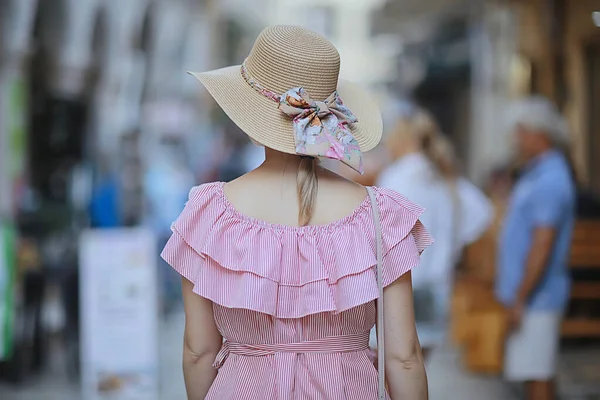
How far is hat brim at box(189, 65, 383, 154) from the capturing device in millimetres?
2504

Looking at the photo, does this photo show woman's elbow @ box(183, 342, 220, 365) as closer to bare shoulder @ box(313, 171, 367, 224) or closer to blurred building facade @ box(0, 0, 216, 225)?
bare shoulder @ box(313, 171, 367, 224)

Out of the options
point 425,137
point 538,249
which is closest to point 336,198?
point 538,249

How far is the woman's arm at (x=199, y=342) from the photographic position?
2.56 metres

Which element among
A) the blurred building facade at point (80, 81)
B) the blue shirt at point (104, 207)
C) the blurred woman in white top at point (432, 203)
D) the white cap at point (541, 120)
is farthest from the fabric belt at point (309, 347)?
the blurred building facade at point (80, 81)

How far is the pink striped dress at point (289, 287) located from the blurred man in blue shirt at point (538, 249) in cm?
299

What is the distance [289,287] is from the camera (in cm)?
246

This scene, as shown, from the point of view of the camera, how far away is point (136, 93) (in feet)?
63.7

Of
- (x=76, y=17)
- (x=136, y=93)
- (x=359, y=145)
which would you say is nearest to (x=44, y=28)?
(x=76, y=17)

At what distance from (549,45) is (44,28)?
609cm

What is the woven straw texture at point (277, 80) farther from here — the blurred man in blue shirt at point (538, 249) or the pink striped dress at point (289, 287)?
the blurred man in blue shirt at point (538, 249)

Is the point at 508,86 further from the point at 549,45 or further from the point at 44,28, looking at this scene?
the point at 44,28

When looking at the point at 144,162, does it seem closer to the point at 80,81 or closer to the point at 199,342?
the point at 80,81

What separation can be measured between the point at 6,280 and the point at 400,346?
4.50 meters

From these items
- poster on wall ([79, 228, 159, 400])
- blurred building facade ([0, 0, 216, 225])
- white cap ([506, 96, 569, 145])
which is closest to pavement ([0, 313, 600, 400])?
poster on wall ([79, 228, 159, 400])
